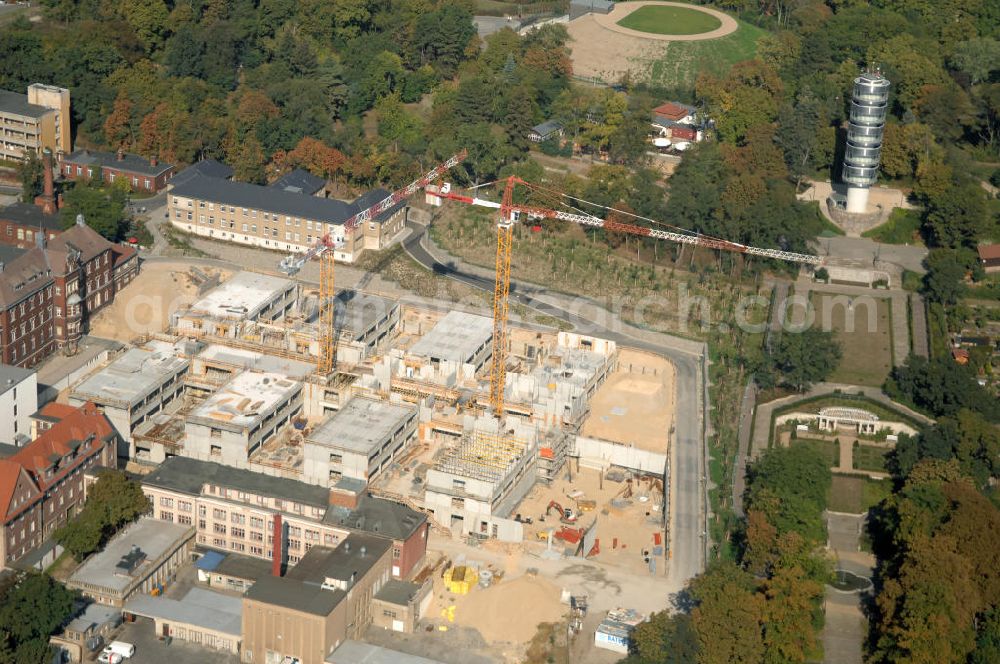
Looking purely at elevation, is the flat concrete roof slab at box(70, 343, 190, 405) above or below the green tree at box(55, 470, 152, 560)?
above

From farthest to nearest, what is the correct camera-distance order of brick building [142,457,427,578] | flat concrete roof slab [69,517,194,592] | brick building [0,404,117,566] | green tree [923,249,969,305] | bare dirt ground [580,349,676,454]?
1. green tree [923,249,969,305]
2. bare dirt ground [580,349,676,454]
3. brick building [142,457,427,578]
4. brick building [0,404,117,566]
5. flat concrete roof slab [69,517,194,592]

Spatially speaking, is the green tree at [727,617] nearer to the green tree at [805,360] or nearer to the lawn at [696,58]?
the green tree at [805,360]

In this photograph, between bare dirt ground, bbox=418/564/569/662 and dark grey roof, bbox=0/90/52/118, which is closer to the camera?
bare dirt ground, bbox=418/564/569/662

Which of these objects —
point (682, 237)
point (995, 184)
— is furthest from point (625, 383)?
point (995, 184)

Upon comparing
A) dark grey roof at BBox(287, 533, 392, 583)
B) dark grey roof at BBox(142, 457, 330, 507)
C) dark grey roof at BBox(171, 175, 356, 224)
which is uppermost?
dark grey roof at BBox(171, 175, 356, 224)

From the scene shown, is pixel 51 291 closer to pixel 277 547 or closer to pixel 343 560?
pixel 277 547

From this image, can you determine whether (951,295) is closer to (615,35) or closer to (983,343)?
(983,343)

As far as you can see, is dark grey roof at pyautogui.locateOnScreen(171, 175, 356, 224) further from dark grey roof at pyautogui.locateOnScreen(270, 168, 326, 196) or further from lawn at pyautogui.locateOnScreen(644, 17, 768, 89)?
lawn at pyautogui.locateOnScreen(644, 17, 768, 89)

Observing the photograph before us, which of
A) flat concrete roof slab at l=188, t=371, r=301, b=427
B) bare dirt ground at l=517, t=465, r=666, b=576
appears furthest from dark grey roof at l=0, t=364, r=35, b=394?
bare dirt ground at l=517, t=465, r=666, b=576
